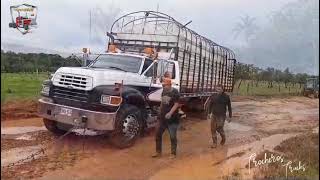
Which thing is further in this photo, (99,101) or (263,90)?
(263,90)

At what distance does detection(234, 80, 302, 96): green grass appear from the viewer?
12.7m

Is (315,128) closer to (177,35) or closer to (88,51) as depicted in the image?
(177,35)

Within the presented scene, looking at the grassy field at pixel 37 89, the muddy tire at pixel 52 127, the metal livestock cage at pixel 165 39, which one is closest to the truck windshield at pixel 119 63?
the metal livestock cage at pixel 165 39

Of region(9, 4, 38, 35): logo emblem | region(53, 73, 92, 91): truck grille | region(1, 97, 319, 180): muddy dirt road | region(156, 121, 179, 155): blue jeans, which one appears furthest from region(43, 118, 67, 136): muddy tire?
region(9, 4, 38, 35): logo emblem

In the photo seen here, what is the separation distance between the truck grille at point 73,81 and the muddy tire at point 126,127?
0.69 m

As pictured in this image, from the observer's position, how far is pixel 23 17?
19.1ft

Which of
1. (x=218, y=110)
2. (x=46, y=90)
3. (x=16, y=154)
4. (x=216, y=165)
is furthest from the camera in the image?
(x=218, y=110)

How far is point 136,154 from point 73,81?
1.51m

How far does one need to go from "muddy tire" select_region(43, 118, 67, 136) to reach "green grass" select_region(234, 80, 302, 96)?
231 inches

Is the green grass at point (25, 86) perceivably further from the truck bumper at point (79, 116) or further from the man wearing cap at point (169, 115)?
the man wearing cap at point (169, 115)

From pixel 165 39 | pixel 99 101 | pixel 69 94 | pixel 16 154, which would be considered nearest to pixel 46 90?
pixel 69 94

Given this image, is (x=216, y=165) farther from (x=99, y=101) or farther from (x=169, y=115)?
(x=99, y=101)

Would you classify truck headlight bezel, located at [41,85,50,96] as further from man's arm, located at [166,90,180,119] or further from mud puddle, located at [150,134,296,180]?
mud puddle, located at [150,134,296,180]

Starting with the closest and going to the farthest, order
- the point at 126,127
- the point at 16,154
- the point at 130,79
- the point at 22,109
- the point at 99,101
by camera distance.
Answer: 1. the point at 16,154
2. the point at 99,101
3. the point at 126,127
4. the point at 130,79
5. the point at 22,109
